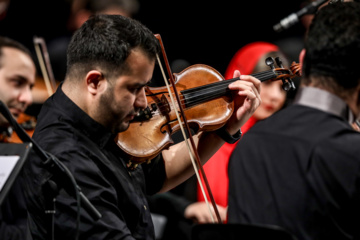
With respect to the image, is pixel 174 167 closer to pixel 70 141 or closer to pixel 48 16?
pixel 70 141

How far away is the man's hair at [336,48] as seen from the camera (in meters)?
1.21

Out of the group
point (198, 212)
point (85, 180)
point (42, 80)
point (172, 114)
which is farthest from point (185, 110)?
point (42, 80)

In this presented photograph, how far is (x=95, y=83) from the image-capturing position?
1.75 meters

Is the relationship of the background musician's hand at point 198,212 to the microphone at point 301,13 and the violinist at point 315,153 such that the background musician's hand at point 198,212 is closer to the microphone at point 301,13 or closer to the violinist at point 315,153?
the microphone at point 301,13

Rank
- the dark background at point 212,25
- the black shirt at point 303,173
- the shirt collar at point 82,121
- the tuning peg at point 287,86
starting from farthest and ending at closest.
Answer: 1. the dark background at point 212,25
2. the tuning peg at point 287,86
3. the shirt collar at point 82,121
4. the black shirt at point 303,173

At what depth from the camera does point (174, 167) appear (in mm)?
2141

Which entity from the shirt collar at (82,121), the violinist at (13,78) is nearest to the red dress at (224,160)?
the violinist at (13,78)

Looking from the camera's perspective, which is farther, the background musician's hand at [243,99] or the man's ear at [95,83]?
the background musician's hand at [243,99]

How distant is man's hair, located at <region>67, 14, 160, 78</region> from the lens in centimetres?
173

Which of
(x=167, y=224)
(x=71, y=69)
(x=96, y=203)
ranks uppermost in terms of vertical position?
(x=71, y=69)

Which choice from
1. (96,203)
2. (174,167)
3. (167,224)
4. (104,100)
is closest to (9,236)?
(96,203)

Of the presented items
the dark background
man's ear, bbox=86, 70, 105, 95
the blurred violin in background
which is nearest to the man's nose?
the blurred violin in background

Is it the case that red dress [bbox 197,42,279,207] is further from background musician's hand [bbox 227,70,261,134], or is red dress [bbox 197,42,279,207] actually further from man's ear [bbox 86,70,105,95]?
man's ear [bbox 86,70,105,95]

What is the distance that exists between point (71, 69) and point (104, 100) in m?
0.21
